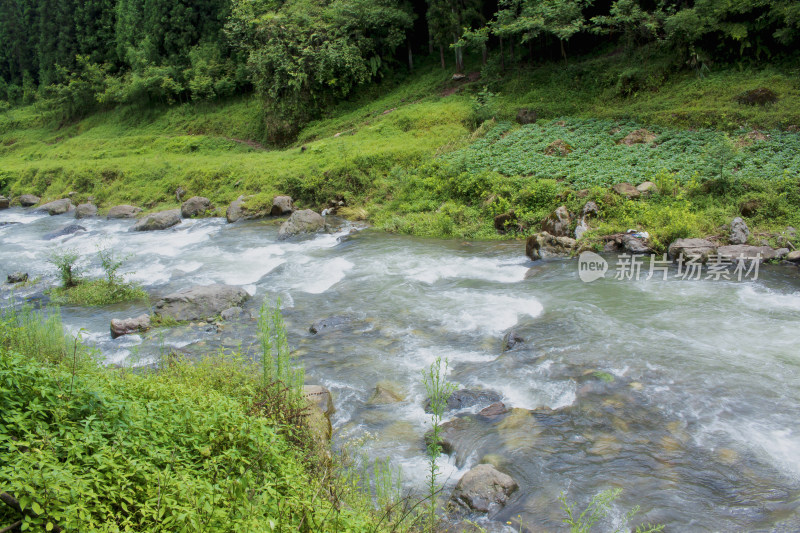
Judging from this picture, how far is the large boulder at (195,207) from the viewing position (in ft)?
71.6

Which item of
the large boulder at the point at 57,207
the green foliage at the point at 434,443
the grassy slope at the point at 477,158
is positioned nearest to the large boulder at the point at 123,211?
the grassy slope at the point at 477,158

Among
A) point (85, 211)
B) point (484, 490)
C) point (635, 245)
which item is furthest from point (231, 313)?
point (85, 211)

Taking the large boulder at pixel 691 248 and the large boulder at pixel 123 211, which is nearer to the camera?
the large boulder at pixel 691 248

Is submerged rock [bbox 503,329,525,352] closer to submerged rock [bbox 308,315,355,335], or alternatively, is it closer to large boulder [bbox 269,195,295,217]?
submerged rock [bbox 308,315,355,335]

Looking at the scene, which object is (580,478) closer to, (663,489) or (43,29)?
(663,489)

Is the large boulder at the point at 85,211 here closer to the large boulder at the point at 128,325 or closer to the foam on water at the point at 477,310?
the large boulder at the point at 128,325

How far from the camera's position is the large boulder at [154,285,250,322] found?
34.2 ft

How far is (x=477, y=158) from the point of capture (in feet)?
61.3

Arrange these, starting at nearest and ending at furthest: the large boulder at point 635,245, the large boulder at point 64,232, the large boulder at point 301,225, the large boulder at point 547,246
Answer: the large boulder at point 635,245 < the large boulder at point 547,246 < the large boulder at point 301,225 < the large boulder at point 64,232

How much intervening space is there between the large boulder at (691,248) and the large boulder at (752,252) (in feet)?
0.75

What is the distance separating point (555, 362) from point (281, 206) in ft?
48.0

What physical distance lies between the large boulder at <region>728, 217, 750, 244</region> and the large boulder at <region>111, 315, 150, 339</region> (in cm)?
1297

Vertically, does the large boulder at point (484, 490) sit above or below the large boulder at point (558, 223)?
below

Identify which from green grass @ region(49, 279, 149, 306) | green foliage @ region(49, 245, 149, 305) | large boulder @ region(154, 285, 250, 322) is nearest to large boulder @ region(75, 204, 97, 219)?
green foliage @ region(49, 245, 149, 305)
